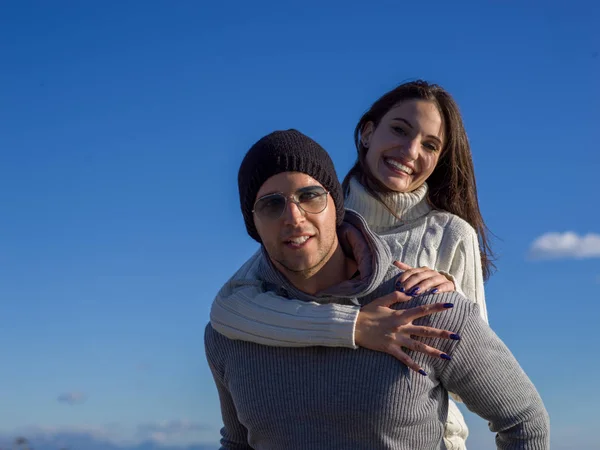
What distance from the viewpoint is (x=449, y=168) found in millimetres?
5457

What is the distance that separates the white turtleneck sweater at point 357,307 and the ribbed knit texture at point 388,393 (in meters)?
0.12

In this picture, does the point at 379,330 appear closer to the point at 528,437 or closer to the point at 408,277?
the point at 408,277

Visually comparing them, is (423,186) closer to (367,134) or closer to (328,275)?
(367,134)

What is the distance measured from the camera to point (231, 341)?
12.7ft

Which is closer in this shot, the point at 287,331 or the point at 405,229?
the point at 287,331

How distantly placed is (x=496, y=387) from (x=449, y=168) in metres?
2.18

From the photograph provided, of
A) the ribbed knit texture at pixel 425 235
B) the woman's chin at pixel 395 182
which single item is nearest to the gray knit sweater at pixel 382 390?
the ribbed knit texture at pixel 425 235

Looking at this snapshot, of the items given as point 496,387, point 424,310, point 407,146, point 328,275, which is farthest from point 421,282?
point 407,146

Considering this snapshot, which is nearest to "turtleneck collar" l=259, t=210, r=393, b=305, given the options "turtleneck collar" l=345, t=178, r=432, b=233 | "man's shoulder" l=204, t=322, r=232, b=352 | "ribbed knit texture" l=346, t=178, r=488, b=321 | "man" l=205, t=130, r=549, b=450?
"man" l=205, t=130, r=549, b=450

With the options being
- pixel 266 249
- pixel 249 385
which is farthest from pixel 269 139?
pixel 249 385

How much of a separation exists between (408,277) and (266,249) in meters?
0.65

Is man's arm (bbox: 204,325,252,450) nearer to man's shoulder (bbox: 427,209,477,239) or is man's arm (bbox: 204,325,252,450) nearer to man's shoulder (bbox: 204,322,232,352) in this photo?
man's shoulder (bbox: 204,322,232,352)

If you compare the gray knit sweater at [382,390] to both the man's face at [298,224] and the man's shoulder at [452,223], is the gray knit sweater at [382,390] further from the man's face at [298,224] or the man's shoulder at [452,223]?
the man's shoulder at [452,223]

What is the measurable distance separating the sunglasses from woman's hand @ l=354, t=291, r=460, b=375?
0.50 meters
